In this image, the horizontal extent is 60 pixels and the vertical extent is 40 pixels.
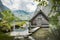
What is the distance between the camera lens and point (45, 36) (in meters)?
3.11

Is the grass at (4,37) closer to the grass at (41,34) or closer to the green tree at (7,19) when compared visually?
the green tree at (7,19)

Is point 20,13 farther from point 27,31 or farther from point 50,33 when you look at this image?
point 50,33

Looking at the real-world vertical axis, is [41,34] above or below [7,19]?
below

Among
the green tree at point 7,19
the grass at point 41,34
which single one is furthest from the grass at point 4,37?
the grass at point 41,34

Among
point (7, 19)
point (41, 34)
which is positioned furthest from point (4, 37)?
point (41, 34)

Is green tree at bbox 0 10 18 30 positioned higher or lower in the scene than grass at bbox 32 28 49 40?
higher

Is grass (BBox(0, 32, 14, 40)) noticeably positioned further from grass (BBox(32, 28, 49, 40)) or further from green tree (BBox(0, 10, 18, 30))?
grass (BBox(32, 28, 49, 40))

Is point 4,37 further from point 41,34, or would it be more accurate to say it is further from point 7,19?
point 41,34

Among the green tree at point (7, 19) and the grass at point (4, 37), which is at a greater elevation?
→ the green tree at point (7, 19)

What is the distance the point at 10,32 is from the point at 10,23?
7.0 inches

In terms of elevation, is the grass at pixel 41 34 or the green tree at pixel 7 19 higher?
the green tree at pixel 7 19

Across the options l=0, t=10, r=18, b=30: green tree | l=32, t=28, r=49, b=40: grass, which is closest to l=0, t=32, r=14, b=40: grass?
l=0, t=10, r=18, b=30: green tree

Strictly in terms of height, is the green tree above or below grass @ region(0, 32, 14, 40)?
above

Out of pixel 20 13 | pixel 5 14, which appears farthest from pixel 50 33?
pixel 5 14
